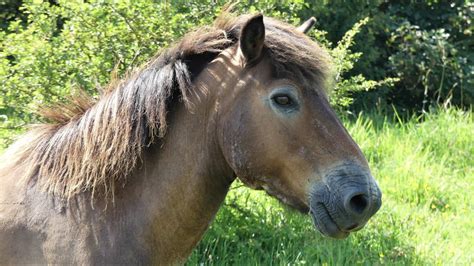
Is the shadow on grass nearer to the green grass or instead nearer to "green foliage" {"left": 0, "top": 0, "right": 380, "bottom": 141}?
the green grass

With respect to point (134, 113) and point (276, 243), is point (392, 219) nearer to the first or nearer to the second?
point (276, 243)

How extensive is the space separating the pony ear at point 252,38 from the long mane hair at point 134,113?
7 centimetres

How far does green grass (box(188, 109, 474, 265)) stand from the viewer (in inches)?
197

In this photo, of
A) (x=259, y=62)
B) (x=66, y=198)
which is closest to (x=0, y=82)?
(x=66, y=198)

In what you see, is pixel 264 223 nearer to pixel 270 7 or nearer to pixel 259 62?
pixel 270 7

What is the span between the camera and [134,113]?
308 centimetres

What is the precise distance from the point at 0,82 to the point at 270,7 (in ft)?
5.72

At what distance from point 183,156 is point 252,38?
1.81 ft

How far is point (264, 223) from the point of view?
5.24 metres

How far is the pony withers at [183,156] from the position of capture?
9.59ft

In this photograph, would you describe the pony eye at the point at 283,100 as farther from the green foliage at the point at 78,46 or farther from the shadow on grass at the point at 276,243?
the shadow on grass at the point at 276,243

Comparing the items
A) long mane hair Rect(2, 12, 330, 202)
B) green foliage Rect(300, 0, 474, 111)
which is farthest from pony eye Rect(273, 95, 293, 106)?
green foliage Rect(300, 0, 474, 111)

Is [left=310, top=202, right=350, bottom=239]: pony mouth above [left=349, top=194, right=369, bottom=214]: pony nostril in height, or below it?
below

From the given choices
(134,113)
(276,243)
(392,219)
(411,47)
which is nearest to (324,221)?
(134,113)
